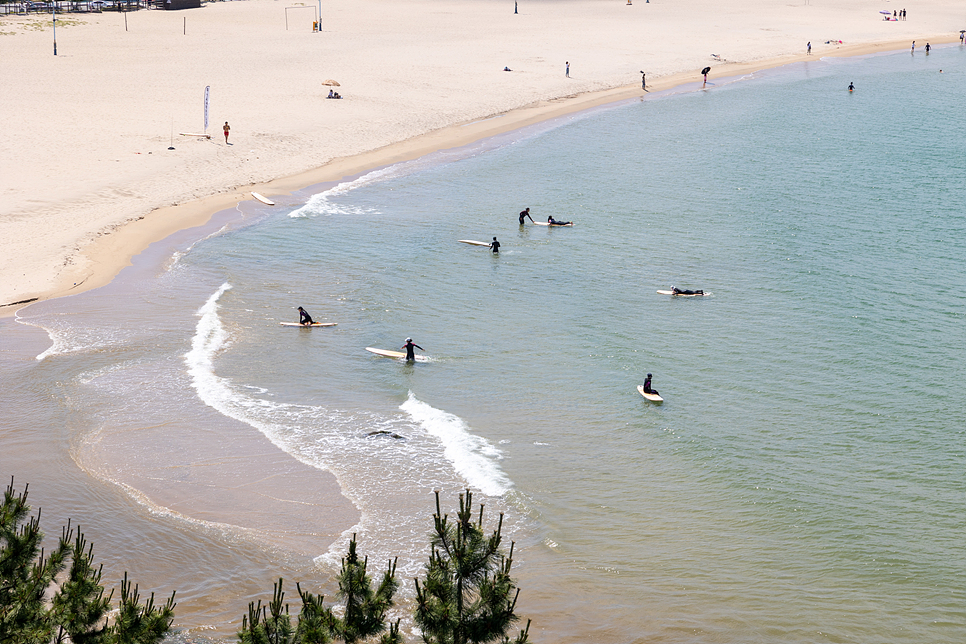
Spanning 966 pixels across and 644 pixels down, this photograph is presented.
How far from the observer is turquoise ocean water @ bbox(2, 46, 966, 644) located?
1672 centimetres

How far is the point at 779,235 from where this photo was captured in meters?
38.7

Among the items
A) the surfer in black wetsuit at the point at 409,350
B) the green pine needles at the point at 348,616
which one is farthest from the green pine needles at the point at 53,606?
the surfer in black wetsuit at the point at 409,350

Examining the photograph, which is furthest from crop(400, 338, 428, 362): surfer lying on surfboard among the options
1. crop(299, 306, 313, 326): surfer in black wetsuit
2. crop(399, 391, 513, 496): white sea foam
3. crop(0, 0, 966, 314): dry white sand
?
crop(0, 0, 966, 314): dry white sand

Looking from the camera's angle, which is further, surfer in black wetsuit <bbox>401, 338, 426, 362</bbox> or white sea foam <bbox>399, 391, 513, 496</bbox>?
surfer in black wetsuit <bbox>401, 338, 426, 362</bbox>

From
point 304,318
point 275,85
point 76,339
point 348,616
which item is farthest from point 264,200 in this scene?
point 348,616

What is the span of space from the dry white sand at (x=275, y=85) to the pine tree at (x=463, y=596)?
24256 mm

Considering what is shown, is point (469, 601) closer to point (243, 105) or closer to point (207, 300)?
point (207, 300)

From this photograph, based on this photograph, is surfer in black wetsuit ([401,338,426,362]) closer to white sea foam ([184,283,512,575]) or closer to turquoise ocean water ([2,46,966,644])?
turquoise ocean water ([2,46,966,644])

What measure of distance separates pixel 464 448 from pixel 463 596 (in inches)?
474

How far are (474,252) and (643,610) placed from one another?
903 inches

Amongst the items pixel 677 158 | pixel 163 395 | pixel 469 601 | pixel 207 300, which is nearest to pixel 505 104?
pixel 677 158

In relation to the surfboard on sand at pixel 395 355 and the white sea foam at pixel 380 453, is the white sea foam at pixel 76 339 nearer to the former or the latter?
the white sea foam at pixel 380 453

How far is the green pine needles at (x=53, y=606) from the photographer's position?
9.83m

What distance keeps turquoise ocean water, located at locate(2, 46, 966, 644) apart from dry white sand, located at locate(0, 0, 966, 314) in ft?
14.8
